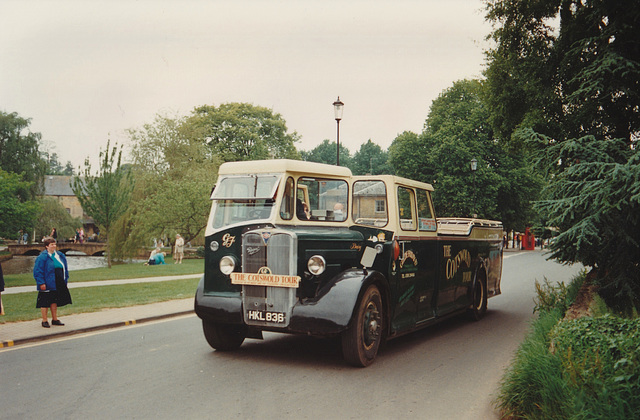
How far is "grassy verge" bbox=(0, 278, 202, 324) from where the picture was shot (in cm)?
1195

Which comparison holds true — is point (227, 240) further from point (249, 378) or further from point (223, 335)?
point (249, 378)

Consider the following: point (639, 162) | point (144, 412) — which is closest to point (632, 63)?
point (639, 162)

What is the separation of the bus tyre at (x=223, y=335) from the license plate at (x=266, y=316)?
98 cm

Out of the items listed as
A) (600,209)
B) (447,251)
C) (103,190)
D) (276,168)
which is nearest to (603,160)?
(600,209)

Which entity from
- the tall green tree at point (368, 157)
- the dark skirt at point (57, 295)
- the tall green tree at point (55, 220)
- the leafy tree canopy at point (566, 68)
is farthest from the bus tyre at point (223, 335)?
the tall green tree at point (368, 157)

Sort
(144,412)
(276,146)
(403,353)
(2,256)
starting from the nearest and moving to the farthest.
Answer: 1. (144,412)
2. (403,353)
3. (2,256)
4. (276,146)

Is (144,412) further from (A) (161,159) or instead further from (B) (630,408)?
(A) (161,159)

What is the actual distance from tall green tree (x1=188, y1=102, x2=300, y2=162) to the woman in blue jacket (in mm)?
45727

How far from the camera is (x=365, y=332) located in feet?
23.2

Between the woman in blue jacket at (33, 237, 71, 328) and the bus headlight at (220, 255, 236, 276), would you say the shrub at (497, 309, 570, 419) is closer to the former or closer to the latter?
the bus headlight at (220, 255, 236, 276)

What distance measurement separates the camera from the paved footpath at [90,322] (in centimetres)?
910

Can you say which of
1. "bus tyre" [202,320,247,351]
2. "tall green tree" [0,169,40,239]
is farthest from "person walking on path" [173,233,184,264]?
"bus tyre" [202,320,247,351]

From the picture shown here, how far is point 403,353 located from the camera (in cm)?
804

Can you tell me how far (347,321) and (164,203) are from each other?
110 feet
